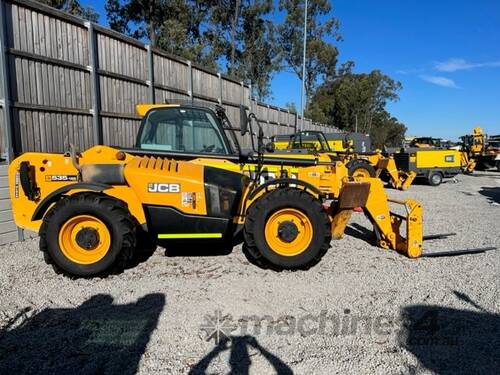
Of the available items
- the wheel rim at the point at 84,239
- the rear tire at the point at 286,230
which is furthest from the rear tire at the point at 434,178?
the wheel rim at the point at 84,239

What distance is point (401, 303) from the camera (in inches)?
162

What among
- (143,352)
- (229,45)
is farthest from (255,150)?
(229,45)

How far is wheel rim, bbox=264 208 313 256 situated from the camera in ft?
16.2

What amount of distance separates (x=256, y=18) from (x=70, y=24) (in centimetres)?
3219

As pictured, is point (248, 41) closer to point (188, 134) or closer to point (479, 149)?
point (479, 149)

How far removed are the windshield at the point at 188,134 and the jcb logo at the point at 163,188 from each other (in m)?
0.86

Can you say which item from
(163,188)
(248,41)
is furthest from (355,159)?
(248,41)

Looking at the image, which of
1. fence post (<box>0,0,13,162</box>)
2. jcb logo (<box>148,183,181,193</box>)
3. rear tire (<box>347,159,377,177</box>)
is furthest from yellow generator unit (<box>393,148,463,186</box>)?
fence post (<box>0,0,13,162</box>)

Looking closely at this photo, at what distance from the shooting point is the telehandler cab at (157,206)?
15.2 ft

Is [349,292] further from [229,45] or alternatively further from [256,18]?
[256,18]

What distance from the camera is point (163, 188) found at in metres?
4.73

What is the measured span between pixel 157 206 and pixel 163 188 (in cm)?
23

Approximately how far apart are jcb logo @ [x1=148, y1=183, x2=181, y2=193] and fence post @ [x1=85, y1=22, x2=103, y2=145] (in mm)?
4422

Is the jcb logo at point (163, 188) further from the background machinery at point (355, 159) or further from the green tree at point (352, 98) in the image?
the green tree at point (352, 98)
